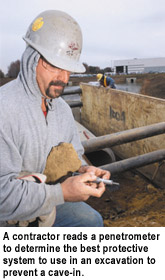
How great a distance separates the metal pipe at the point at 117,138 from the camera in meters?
2.84

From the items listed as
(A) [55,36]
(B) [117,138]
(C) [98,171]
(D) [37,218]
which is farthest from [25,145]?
(B) [117,138]

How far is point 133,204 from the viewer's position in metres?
4.14

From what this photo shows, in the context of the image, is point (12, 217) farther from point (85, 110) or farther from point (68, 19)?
point (85, 110)

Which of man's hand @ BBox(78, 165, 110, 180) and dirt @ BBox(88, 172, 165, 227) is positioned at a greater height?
man's hand @ BBox(78, 165, 110, 180)

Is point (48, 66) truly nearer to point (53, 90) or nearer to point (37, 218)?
point (53, 90)

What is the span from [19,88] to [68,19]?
21.8 inches

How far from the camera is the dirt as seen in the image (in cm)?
299

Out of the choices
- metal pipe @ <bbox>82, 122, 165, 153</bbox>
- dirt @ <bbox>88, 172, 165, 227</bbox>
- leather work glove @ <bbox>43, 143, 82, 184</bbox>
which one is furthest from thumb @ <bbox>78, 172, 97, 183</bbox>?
dirt @ <bbox>88, 172, 165, 227</bbox>

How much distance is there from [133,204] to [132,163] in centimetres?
114

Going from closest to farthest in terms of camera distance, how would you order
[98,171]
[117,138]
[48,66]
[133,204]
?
[48,66]
[98,171]
[117,138]
[133,204]

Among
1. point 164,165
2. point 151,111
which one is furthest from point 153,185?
point 151,111

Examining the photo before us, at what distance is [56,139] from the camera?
1.77 m

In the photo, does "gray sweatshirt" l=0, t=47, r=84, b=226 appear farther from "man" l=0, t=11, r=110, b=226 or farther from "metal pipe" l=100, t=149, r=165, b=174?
"metal pipe" l=100, t=149, r=165, b=174

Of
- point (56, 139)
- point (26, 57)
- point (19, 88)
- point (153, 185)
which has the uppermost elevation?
point (26, 57)
